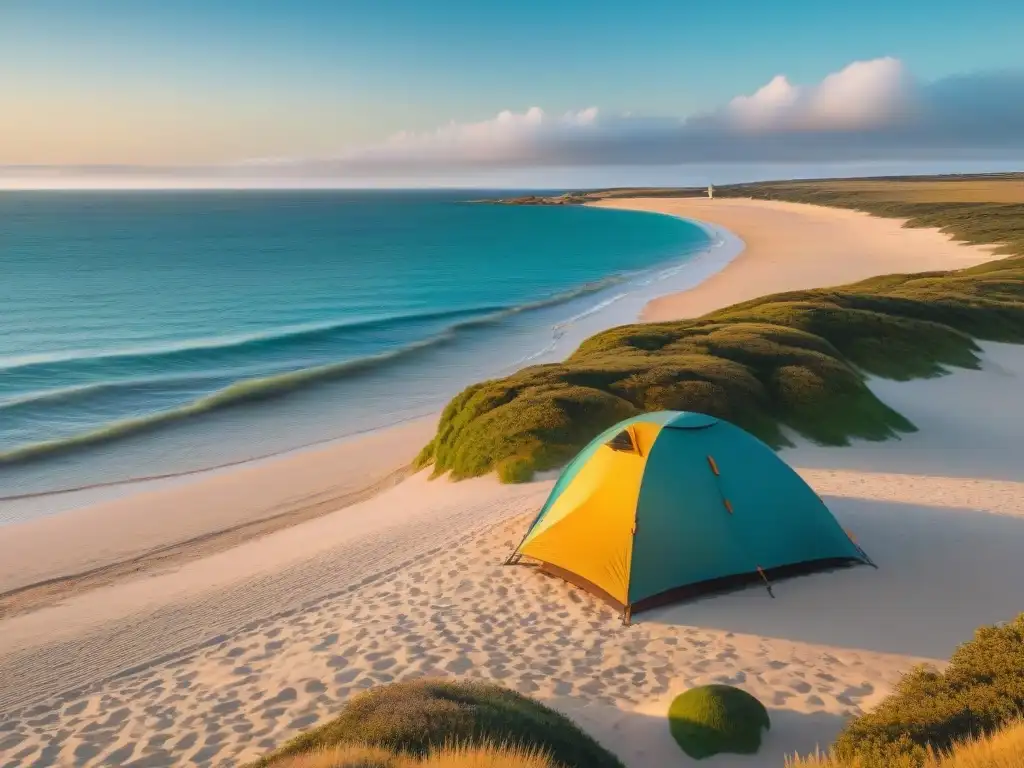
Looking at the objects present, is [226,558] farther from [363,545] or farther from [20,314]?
[20,314]

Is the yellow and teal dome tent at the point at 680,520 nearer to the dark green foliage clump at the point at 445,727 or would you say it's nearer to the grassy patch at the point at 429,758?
the dark green foliage clump at the point at 445,727

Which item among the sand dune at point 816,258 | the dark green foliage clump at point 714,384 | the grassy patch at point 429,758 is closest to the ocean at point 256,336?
the sand dune at point 816,258

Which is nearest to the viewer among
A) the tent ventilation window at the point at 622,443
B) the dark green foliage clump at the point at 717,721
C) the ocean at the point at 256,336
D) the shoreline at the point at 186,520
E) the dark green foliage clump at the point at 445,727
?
the dark green foliage clump at the point at 445,727

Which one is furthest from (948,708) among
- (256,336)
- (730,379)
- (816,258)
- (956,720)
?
(816,258)

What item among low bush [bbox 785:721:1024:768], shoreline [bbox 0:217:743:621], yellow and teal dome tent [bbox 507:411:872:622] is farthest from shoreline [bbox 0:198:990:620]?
low bush [bbox 785:721:1024:768]

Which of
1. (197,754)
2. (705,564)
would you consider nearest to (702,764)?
(705,564)

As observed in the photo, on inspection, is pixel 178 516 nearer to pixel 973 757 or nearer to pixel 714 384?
pixel 714 384
